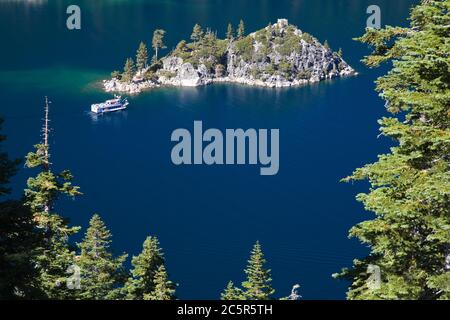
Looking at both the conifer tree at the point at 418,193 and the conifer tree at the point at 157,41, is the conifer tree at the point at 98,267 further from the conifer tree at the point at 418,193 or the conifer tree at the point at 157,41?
the conifer tree at the point at 157,41

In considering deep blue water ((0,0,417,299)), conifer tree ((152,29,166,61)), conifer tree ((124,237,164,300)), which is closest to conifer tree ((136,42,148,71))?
conifer tree ((152,29,166,61))

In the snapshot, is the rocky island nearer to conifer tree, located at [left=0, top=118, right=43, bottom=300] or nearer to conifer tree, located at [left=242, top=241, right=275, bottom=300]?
conifer tree, located at [left=242, top=241, right=275, bottom=300]

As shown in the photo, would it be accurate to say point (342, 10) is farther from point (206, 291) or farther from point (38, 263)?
point (38, 263)

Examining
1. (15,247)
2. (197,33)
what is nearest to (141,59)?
(197,33)

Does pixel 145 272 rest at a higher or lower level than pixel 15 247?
lower

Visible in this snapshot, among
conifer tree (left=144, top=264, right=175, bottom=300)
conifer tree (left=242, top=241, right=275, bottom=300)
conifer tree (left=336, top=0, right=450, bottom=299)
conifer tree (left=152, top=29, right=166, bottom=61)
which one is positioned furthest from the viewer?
conifer tree (left=152, top=29, right=166, bottom=61)

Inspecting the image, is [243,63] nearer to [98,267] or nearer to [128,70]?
[128,70]
